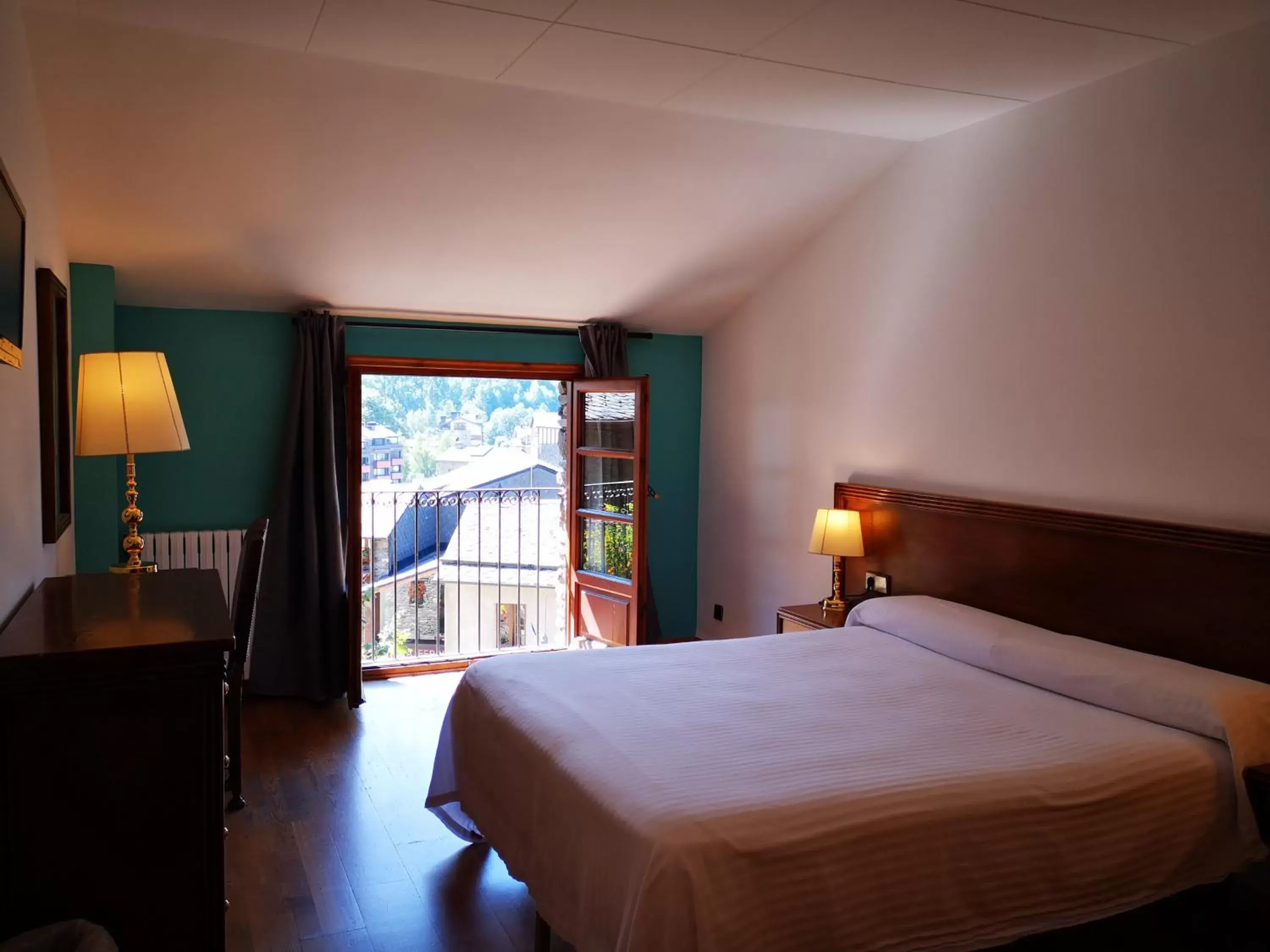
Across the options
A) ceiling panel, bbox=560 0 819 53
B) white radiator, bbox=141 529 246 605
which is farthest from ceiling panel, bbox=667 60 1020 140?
white radiator, bbox=141 529 246 605

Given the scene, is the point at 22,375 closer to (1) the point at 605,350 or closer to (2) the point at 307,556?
(2) the point at 307,556

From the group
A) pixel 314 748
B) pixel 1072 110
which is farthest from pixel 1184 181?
pixel 314 748

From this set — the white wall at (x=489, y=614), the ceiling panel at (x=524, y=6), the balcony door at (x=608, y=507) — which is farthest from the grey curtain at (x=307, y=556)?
the ceiling panel at (x=524, y=6)

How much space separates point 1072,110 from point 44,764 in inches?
138

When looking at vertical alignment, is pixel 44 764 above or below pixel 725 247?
below

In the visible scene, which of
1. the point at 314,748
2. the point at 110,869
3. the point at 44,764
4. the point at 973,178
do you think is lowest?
the point at 314,748

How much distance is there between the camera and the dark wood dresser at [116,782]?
1.80 m

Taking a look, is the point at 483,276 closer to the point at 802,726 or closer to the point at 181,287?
the point at 181,287

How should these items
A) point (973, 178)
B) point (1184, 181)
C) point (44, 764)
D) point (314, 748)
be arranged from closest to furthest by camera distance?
point (44, 764) → point (1184, 181) → point (973, 178) → point (314, 748)

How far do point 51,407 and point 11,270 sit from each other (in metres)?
0.88

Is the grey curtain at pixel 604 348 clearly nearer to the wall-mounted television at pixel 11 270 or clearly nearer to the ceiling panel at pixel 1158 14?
the ceiling panel at pixel 1158 14

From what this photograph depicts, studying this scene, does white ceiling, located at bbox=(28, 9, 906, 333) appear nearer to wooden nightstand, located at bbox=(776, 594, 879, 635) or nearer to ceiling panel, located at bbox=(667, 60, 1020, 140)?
ceiling panel, located at bbox=(667, 60, 1020, 140)

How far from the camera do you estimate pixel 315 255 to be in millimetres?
4340

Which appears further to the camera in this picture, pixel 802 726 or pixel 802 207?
pixel 802 207
